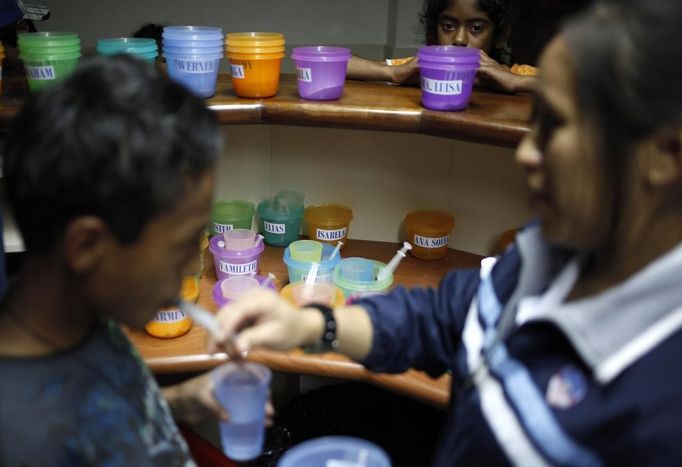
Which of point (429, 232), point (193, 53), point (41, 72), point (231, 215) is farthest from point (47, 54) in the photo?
point (429, 232)

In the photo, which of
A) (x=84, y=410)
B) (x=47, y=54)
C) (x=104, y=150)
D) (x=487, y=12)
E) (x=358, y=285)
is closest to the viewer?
(x=104, y=150)

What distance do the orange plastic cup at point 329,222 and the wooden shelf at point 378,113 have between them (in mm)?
406

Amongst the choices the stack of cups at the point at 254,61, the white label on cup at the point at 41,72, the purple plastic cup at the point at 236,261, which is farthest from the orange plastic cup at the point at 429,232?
the white label on cup at the point at 41,72

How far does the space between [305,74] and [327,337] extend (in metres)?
0.79

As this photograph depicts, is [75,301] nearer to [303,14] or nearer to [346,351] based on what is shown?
[346,351]

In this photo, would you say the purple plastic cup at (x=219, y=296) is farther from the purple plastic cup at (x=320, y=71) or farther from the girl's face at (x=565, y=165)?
the girl's face at (x=565, y=165)

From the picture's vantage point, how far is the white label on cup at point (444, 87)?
1528mm

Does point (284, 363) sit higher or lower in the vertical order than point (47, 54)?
lower

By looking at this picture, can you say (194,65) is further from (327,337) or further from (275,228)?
(327,337)

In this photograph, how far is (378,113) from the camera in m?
1.57

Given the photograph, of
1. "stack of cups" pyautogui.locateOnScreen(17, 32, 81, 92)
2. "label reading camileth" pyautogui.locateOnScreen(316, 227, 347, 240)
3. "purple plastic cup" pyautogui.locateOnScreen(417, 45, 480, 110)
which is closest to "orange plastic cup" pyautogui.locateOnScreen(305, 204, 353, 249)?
"label reading camileth" pyautogui.locateOnScreen(316, 227, 347, 240)

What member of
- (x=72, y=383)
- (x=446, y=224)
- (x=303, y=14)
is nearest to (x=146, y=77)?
(x=72, y=383)

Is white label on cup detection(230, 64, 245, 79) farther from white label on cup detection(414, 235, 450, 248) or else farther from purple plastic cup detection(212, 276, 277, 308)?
white label on cup detection(414, 235, 450, 248)

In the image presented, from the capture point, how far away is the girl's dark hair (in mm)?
2432
